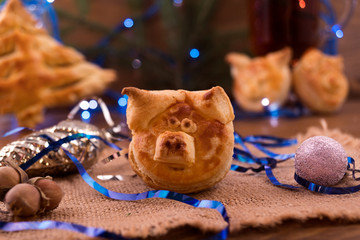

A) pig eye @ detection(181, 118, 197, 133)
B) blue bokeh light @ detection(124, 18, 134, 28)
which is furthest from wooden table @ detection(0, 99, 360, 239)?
blue bokeh light @ detection(124, 18, 134, 28)

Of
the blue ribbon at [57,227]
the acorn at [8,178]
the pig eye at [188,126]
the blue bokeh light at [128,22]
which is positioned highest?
the blue bokeh light at [128,22]

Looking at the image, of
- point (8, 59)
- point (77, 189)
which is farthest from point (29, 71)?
point (77, 189)

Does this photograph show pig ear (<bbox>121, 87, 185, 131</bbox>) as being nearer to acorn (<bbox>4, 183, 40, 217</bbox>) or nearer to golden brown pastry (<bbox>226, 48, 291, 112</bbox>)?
acorn (<bbox>4, 183, 40, 217</bbox>)

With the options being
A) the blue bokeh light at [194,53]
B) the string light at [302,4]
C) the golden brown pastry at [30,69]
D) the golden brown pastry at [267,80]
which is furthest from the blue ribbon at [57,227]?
the blue bokeh light at [194,53]

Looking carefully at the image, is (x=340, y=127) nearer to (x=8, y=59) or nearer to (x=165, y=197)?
(x=165, y=197)

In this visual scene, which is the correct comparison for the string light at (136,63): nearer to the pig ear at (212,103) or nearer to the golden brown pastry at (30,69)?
the golden brown pastry at (30,69)

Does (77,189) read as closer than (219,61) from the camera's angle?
Yes
